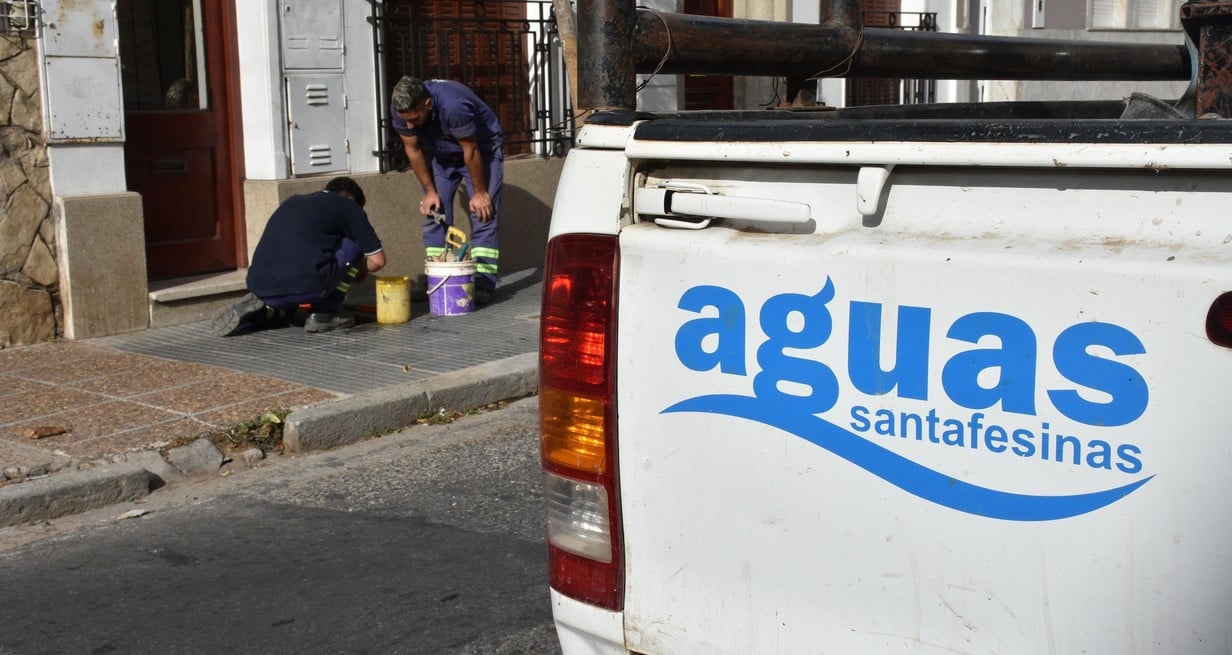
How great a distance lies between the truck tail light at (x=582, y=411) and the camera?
2.50 m

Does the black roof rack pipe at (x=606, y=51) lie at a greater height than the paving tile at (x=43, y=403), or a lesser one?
greater

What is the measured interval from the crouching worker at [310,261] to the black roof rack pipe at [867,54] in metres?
5.08

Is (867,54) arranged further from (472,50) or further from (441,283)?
(472,50)

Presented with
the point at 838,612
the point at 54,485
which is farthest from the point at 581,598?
the point at 54,485

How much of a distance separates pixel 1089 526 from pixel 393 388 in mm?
5315

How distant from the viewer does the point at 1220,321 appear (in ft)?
6.34

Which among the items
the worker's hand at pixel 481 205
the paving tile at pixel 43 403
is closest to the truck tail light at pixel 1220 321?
the paving tile at pixel 43 403

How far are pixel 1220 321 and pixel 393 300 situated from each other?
7221 mm

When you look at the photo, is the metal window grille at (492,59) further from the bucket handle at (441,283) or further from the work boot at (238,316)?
the work boot at (238,316)

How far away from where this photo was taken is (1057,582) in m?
2.09

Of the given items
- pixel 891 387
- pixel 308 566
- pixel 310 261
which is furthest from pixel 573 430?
pixel 310 261

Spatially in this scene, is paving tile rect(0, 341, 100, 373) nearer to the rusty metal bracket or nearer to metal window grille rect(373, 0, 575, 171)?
metal window grille rect(373, 0, 575, 171)

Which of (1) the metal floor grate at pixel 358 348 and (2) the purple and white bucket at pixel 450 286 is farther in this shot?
(2) the purple and white bucket at pixel 450 286

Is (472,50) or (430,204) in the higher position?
(472,50)
